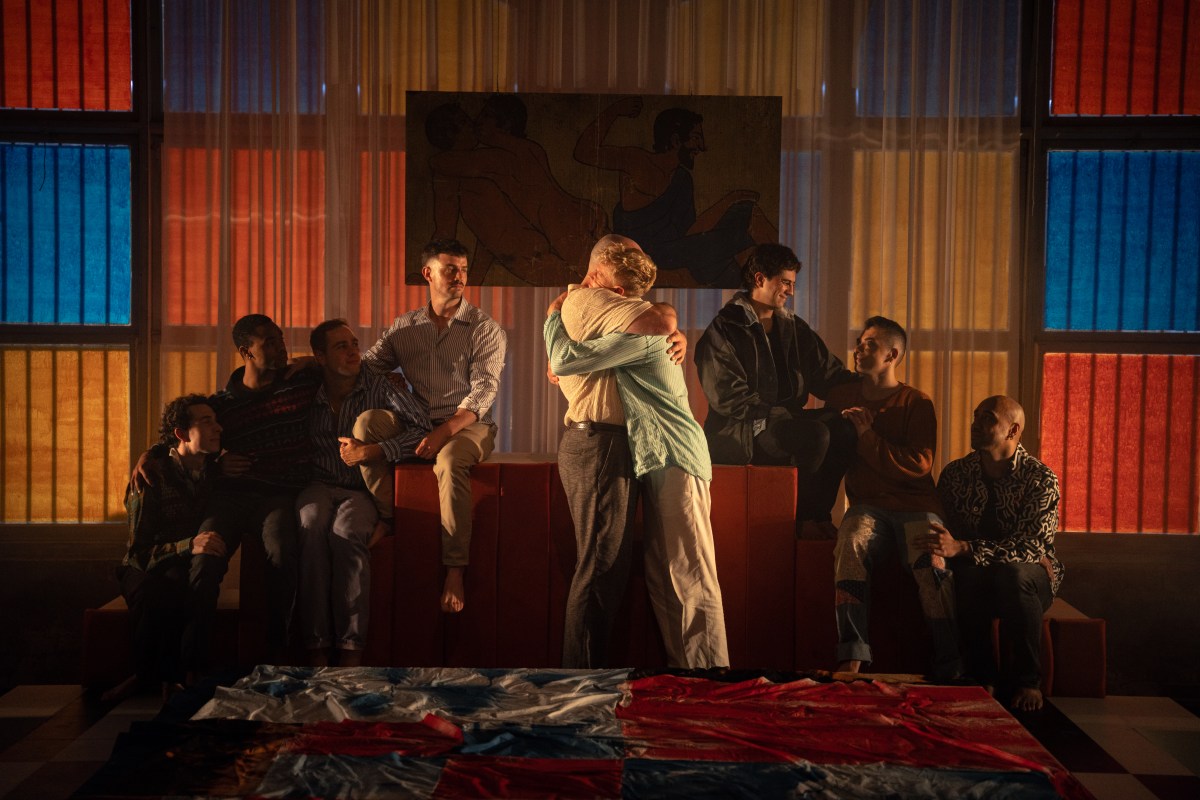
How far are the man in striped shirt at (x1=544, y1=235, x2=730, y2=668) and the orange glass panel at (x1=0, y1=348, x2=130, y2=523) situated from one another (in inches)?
103

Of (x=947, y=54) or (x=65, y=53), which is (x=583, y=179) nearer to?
(x=947, y=54)

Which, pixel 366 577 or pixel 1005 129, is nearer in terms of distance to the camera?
pixel 366 577

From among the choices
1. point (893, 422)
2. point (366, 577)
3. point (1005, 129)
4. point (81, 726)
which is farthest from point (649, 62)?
point (81, 726)

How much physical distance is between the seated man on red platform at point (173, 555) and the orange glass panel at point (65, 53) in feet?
6.79

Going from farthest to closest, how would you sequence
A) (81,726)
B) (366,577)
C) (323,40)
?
(323,40) < (366,577) < (81,726)

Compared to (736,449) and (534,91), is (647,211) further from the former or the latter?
(736,449)

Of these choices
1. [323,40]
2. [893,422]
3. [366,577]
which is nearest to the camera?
[366,577]

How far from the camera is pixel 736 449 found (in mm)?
4789

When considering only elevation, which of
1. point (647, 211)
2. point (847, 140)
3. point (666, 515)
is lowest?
point (666, 515)

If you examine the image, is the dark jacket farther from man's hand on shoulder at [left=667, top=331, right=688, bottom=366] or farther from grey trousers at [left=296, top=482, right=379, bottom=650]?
grey trousers at [left=296, top=482, right=379, bottom=650]

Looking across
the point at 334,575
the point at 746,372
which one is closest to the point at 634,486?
the point at 746,372

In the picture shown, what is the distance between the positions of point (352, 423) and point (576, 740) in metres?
2.06

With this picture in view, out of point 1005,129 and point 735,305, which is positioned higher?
point 1005,129

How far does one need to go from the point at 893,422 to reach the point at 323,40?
123 inches
